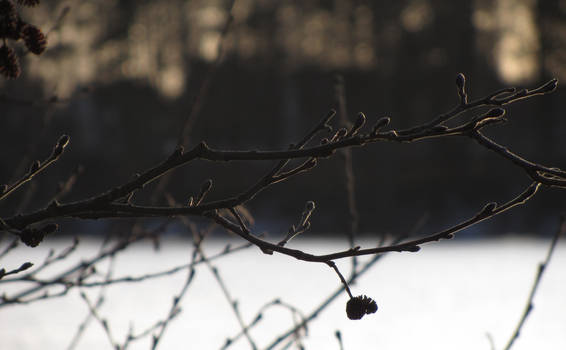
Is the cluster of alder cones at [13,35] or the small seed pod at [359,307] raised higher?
the cluster of alder cones at [13,35]

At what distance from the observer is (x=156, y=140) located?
19.8 m

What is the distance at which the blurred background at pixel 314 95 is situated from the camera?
15758mm

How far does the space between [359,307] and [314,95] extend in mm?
19419

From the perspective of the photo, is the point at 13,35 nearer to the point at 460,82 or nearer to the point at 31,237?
the point at 31,237

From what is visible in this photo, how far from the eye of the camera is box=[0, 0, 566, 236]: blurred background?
1576 centimetres

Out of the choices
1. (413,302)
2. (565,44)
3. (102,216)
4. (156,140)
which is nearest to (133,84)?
(156,140)

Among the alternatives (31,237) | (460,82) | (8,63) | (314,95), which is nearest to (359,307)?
(460,82)

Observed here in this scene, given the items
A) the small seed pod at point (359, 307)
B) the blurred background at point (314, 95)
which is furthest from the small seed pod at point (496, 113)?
the blurred background at point (314, 95)

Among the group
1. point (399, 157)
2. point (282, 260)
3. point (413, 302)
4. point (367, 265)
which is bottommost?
point (399, 157)

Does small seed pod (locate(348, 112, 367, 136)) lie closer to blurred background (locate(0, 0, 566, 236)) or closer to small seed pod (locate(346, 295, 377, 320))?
small seed pod (locate(346, 295, 377, 320))

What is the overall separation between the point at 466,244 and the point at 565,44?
1015 centimetres

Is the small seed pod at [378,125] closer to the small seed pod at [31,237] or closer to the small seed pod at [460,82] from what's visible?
the small seed pod at [460,82]

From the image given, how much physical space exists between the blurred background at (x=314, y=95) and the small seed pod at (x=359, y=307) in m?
12.7

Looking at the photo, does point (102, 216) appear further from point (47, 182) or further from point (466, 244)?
point (47, 182)
